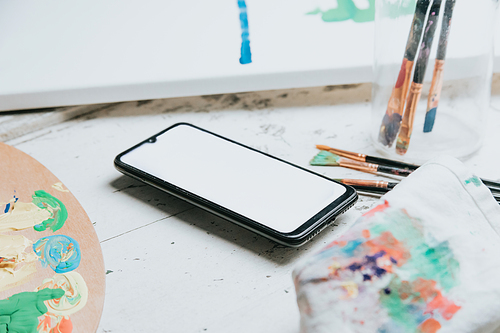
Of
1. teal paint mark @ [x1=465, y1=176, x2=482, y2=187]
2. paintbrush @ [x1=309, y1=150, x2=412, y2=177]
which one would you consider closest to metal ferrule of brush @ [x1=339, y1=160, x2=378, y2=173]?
paintbrush @ [x1=309, y1=150, x2=412, y2=177]

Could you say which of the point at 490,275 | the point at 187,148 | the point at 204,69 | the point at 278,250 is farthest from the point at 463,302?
the point at 204,69

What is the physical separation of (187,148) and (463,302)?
0.84ft

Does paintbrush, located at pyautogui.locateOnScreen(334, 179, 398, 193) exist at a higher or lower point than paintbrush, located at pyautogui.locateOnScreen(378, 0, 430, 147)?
lower

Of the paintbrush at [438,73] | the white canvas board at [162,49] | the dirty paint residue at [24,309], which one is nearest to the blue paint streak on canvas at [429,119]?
the paintbrush at [438,73]

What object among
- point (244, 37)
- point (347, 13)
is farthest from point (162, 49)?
point (347, 13)

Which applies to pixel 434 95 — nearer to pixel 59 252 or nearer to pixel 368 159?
pixel 368 159

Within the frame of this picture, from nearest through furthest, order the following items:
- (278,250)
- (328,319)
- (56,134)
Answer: (328,319)
(278,250)
(56,134)

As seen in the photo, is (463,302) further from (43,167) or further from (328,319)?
(43,167)

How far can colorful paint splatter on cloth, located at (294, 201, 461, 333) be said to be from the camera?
247 millimetres

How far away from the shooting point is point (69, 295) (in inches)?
12.5

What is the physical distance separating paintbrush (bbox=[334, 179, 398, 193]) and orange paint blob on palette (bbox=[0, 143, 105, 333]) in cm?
20

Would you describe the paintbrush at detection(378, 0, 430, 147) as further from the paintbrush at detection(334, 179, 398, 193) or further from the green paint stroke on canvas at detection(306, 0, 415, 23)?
the green paint stroke on canvas at detection(306, 0, 415, 23)

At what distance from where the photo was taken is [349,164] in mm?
438

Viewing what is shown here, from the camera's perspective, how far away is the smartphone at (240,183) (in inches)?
14.1
